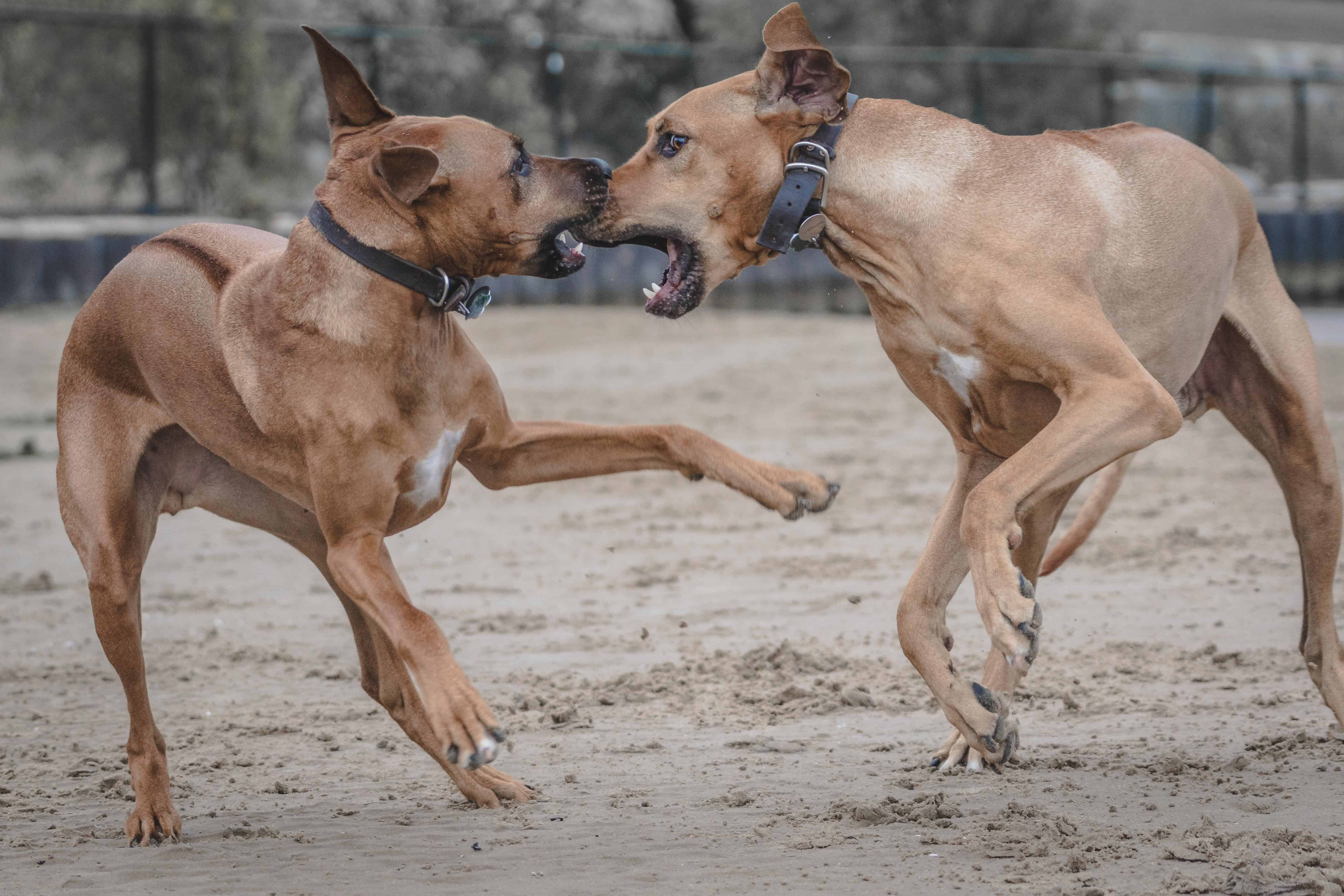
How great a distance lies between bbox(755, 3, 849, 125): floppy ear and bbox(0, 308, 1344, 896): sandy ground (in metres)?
1.90

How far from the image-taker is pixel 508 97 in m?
16.7

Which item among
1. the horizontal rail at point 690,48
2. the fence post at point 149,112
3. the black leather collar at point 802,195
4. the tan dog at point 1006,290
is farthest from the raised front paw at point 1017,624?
the horizontal rail at point 690,48

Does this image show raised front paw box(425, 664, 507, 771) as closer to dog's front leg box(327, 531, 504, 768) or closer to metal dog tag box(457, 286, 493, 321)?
dog's front leg box(327, 531, 504, 768)

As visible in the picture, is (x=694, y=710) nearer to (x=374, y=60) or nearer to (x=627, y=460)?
(x=627, y=460)

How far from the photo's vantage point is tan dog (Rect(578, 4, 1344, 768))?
384 cm

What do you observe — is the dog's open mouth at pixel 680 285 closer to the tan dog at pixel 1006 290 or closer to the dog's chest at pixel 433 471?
the tan dog at pixel 1006 290

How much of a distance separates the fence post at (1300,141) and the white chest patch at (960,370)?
696 inches

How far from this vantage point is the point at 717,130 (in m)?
4.26

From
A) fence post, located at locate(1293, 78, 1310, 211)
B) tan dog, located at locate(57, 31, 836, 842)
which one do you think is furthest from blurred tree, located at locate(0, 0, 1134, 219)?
tan dog, located at locate(57, 31, 836, 842)

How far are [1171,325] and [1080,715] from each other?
134 centimetres

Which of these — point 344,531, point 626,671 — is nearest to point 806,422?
point 626,671

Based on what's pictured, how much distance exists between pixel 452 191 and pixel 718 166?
802 millimetres

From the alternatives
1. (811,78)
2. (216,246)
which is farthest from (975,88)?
(216,246)

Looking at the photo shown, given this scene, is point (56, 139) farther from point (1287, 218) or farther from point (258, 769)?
point (1287, 218)
